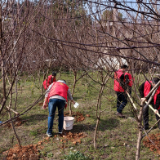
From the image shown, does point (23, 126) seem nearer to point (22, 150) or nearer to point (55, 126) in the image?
point (55, 126)

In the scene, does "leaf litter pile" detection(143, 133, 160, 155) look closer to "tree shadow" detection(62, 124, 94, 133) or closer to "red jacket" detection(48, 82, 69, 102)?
"tree shadow" detection(62, 124, 94, 133)

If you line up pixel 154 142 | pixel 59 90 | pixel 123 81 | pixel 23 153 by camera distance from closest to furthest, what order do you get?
pixel 123 81 < pixel 23 153 < pixel 154 142 < pixel 59 90

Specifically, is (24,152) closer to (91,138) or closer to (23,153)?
(23,153)

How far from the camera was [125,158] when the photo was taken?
3336mm

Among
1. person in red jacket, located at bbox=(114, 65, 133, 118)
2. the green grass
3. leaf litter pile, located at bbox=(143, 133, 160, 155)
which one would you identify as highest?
person in red jacket, located at bbox=(114, 65, 133, 118)

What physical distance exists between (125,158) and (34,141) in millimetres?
2082

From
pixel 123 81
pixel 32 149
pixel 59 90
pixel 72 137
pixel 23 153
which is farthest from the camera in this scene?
pixel 72 137

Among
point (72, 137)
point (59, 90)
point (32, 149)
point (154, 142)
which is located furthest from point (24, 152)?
point (154, 142)

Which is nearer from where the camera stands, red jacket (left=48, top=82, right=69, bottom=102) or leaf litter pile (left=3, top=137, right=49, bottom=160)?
leaf litter pile (left=3, top=137, right=49, bottom=160)

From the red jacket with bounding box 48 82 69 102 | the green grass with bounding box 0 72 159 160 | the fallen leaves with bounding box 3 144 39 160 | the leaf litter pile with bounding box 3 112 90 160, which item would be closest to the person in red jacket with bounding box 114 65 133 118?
the green grass with bounding box 0 72 159 160

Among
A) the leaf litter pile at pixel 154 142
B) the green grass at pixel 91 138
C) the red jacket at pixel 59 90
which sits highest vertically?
the red jacket at pixel 59 90

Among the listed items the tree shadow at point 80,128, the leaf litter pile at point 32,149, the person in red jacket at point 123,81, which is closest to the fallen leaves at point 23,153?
the leaf litter pile at point 32,149

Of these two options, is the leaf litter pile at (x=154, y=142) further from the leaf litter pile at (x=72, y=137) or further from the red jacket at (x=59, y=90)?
the red jacket at (x=59, y=90)

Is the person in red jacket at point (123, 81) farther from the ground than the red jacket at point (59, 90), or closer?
farther from the ground
